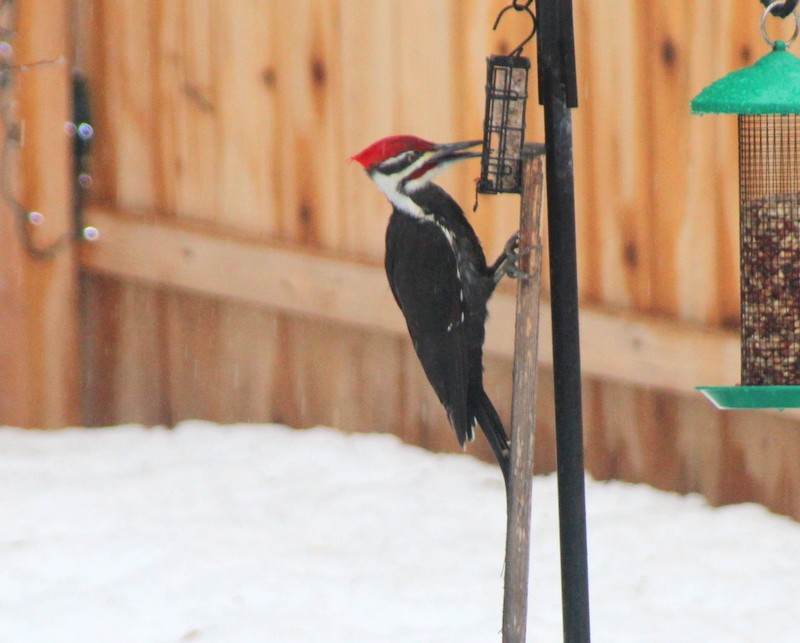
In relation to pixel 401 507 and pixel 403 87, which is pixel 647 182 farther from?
pixel 401 507

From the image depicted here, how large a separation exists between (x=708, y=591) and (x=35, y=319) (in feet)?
6.36

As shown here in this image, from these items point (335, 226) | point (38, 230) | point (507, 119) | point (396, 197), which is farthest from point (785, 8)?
point (38, 230)

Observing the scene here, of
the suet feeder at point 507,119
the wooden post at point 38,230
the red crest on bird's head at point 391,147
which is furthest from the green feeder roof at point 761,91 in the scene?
the wooden post at point 38,230

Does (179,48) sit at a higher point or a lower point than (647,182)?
higher

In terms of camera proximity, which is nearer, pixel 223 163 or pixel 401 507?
pixel 401 507

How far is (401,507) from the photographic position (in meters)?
3.14

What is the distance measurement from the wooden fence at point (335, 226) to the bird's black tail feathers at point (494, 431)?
1.10 meters

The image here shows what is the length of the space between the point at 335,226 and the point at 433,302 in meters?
1.36

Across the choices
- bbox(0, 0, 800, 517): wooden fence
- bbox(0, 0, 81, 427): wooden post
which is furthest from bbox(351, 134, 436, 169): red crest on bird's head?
bbox(0, 0, 81, 427): wooden post

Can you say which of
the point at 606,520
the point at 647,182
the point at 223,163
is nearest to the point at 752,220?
the point at 647,182

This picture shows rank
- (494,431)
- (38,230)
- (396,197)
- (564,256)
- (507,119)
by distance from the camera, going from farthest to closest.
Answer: (38,230)
(396,197)
(494,431)
(507,119)
(564,256)

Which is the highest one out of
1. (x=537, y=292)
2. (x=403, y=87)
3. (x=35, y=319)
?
(x=403, y=87)

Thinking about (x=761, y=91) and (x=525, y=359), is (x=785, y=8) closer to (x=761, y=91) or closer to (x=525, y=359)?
(x=761, y=91)

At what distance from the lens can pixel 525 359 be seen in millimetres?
1641
